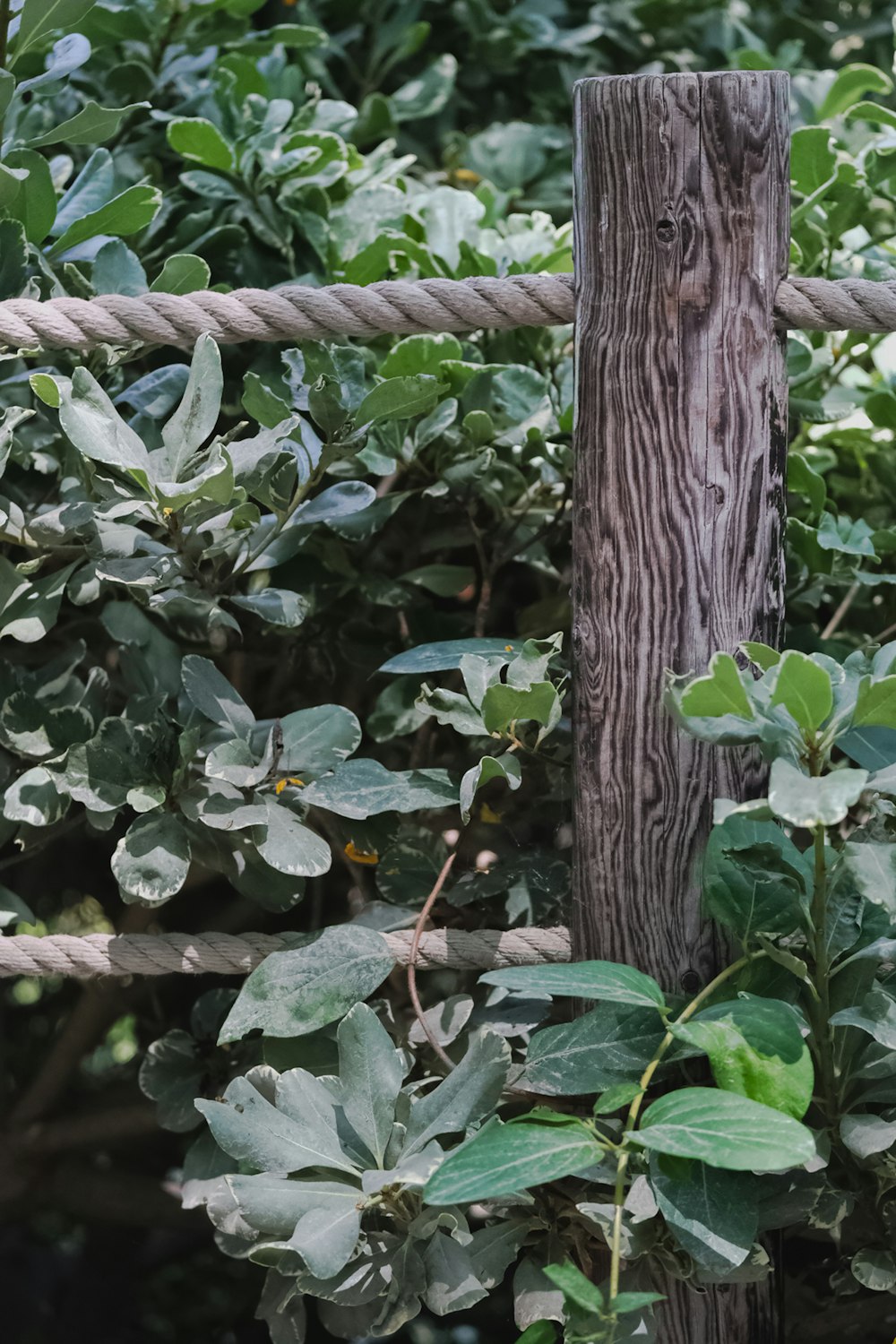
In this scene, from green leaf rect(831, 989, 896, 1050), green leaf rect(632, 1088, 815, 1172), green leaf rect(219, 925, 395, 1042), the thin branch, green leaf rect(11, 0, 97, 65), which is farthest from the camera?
the thin branch

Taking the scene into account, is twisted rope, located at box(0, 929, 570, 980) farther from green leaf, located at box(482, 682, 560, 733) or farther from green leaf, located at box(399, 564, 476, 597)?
green leaf, located at box(399, 564, 476, 597)

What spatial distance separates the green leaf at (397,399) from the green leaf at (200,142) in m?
0.41

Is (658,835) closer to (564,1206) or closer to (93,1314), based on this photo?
(564,1206)

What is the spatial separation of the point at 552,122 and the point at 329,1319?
5.48 feet

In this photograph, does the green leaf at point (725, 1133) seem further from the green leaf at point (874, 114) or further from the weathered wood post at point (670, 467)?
the green leaf at point (874, 114)

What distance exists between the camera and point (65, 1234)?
2148 mm

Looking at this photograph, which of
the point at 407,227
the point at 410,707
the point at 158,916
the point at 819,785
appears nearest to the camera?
the point at 819,785

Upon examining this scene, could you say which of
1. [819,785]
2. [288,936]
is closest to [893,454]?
[819,785]

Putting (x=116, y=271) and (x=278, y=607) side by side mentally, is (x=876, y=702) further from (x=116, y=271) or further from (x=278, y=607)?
(x=116, y=271)

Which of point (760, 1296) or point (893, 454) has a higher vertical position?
point (893, 454)

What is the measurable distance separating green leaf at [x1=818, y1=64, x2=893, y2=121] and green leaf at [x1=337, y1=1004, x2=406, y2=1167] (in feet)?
3.90

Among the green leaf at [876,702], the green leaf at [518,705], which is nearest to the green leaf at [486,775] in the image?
the green leaf at [518,705]

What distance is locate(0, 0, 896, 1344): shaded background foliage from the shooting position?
3.26ft

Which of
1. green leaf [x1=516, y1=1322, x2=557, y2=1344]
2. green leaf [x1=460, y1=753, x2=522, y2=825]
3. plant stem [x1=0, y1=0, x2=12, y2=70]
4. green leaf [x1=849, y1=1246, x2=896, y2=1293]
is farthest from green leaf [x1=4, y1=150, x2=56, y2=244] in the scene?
green leaf [x1=849, y1=1246, x2=896, y2=1293]
